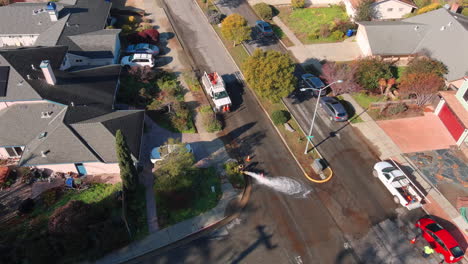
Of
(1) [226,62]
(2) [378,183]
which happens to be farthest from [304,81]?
(2) [378,183]

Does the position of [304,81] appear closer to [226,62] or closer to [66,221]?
[226,62]

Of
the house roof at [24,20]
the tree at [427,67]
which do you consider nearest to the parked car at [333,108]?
the tree at [427,67]

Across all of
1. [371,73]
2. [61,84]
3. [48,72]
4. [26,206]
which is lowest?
[26,206]

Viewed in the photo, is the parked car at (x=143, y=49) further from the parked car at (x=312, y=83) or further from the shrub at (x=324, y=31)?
the shrub at (x=324, y=31)

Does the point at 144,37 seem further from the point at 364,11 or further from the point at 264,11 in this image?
the point at 364,11

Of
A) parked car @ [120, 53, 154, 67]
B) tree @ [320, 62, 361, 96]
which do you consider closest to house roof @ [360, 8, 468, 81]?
tree @ [320, 62, 361, 96]

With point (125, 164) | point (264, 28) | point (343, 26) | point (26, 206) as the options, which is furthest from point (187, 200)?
point (343, 26)

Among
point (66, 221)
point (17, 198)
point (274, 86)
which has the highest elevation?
point (274, 86)
